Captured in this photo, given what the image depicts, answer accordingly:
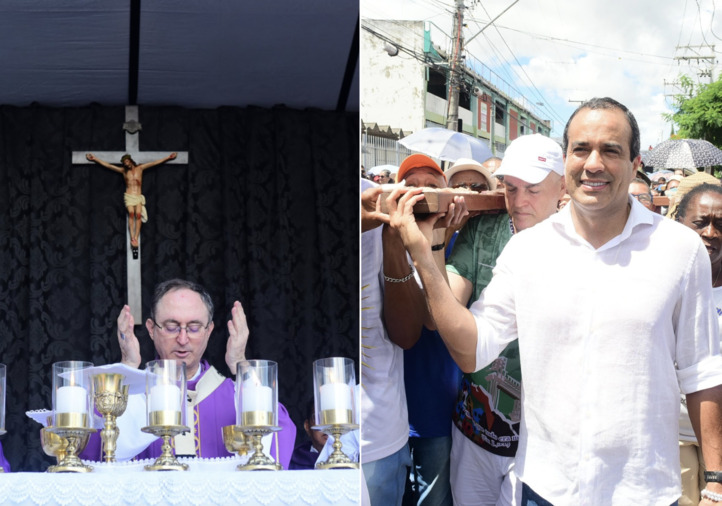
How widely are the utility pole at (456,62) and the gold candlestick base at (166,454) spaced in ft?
3.72

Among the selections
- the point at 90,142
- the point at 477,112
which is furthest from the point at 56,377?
the point at 90,142

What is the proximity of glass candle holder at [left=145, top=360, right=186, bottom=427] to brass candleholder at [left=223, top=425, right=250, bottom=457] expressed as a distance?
0.18 metres

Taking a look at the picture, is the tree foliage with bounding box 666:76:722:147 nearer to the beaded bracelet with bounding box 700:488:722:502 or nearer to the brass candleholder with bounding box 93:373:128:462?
the beaded bracelet with bounding box 700:488:722:502

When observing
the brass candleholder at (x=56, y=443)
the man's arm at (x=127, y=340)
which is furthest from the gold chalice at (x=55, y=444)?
the man's arm at (x=127, y=340)

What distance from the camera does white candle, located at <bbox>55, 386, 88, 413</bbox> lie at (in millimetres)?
2242

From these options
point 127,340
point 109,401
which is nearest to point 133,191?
point 127,340

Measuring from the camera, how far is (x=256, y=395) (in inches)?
89.7

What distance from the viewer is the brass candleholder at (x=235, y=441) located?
2395mm

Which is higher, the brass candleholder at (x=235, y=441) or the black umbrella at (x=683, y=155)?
the black umbrella at (x=683, y=155)

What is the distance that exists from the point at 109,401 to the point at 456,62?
4.48 feet

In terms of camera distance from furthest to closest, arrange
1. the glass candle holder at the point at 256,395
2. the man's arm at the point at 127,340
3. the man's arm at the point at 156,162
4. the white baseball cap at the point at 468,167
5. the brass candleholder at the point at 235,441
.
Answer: the man's arm at the point at 156,162
the man's arm at the point at 127,340
the brass candleholder at the point at 235,441
the glass candle holder at the point at 256,395
the white baseball cap at the point at 468,167

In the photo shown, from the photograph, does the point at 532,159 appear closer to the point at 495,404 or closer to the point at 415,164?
the point at 415,164

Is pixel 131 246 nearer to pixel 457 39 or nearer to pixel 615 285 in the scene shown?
pixel 457 39

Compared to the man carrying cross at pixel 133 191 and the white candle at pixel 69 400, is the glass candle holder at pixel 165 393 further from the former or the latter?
the man carrying cross at pixel 133 191
